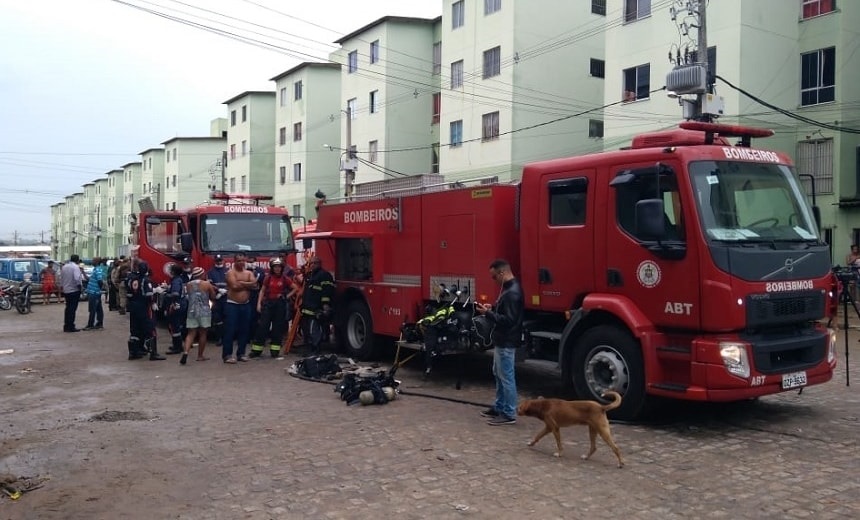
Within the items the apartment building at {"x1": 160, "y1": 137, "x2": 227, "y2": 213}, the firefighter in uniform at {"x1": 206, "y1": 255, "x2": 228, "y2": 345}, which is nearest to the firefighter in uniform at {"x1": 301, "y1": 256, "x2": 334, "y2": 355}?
the firefighter in uniform at {"x1": 206, "y1": 255, "x2": 228, "y2": 345}

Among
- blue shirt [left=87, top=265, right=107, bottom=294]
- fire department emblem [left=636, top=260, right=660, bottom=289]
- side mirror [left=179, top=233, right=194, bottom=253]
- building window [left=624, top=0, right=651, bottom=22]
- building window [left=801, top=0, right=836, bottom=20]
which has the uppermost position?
building window [left=624, top=0, right=651, bottom=22]

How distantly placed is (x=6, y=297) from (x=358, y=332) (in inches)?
738

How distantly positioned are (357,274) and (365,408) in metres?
3.95

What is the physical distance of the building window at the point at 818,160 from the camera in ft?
74.1

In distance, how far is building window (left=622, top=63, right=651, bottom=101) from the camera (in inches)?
969

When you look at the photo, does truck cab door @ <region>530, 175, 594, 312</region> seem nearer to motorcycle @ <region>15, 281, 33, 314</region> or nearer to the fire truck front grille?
the fire truck front grille

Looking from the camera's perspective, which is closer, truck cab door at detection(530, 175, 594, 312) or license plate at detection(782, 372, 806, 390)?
license plate at detection(782, 372, 806, 390)

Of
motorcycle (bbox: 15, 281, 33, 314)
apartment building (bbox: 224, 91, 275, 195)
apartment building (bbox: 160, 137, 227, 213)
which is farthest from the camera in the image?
apartment building (bbox: 160, 137, 227, 213)

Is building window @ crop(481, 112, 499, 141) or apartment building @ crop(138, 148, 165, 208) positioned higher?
apartment building @ crop(138, 148, 165, 208)

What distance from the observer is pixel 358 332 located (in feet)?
39.6

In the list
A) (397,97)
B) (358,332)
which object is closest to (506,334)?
(358,332)

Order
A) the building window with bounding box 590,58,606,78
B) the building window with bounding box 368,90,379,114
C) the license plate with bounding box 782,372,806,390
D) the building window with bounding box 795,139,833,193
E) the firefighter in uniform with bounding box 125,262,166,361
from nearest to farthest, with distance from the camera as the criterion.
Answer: the license plate with bounding box 782,372,806,390
the firefighter in uniform with bounding box 125,262,166,361
the building window with bounding box 795,139,833,193
the building window with bounding box 590,58,606,78
the building window with bounding box 368,90,379,114

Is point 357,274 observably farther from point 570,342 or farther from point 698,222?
point 698,222

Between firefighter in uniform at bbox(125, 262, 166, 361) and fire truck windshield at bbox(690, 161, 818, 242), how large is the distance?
28.7 feet
